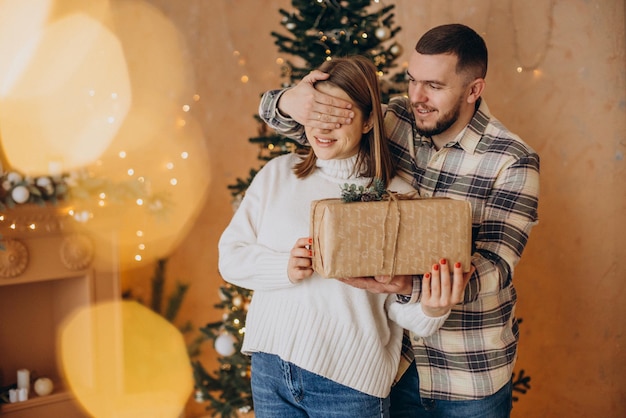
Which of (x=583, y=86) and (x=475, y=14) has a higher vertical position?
(x=475, y=14)

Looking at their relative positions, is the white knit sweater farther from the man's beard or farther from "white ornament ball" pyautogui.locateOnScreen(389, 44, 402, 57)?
"white ornament ball" pyautogui.locateOnScreen(389, 44, 402, 57)

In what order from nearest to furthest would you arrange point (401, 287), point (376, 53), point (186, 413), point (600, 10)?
point (401, 287) < point (600, 10) < point (376, 53) < point (186, 413)

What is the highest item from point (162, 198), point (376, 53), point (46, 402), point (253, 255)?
point (376, 53)

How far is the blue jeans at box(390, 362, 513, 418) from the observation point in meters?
1.67

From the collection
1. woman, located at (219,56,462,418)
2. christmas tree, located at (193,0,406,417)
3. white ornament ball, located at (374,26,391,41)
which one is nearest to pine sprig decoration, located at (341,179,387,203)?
woman, located at (219,56,462,418)

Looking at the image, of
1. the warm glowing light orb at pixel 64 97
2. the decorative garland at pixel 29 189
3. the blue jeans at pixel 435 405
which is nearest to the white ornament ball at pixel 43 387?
the decorative garland at pixel 29 189

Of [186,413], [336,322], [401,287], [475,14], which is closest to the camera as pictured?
[401,287]

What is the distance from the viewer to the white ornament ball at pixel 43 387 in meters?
3.06

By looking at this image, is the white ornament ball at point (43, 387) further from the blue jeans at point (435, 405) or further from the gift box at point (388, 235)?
the gift box at point (388, 235)

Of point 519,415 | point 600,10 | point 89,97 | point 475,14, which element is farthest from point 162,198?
point 600,10

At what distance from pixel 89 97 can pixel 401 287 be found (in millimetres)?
2404

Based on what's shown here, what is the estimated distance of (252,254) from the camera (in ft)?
5.18

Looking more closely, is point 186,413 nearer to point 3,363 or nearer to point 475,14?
point 3,363

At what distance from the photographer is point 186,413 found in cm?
365
